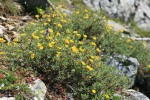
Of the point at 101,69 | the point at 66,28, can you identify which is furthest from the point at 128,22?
the point at 101,69

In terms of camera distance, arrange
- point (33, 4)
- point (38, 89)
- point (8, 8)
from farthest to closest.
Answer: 1. point (33, 4)
2. point (8, 8)
3. point (38, 89)

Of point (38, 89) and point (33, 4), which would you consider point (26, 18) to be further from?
point (38, 89)

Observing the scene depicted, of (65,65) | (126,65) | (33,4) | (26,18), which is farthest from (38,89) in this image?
(33,4)

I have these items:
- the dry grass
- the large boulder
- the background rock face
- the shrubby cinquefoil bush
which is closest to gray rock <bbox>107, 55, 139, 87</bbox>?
the shrubby cinquefoil bush

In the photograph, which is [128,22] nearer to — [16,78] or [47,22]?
[47,22]

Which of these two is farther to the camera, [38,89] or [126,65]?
[126,65]

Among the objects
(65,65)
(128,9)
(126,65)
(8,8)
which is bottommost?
(126,65)

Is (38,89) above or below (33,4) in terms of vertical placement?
below
